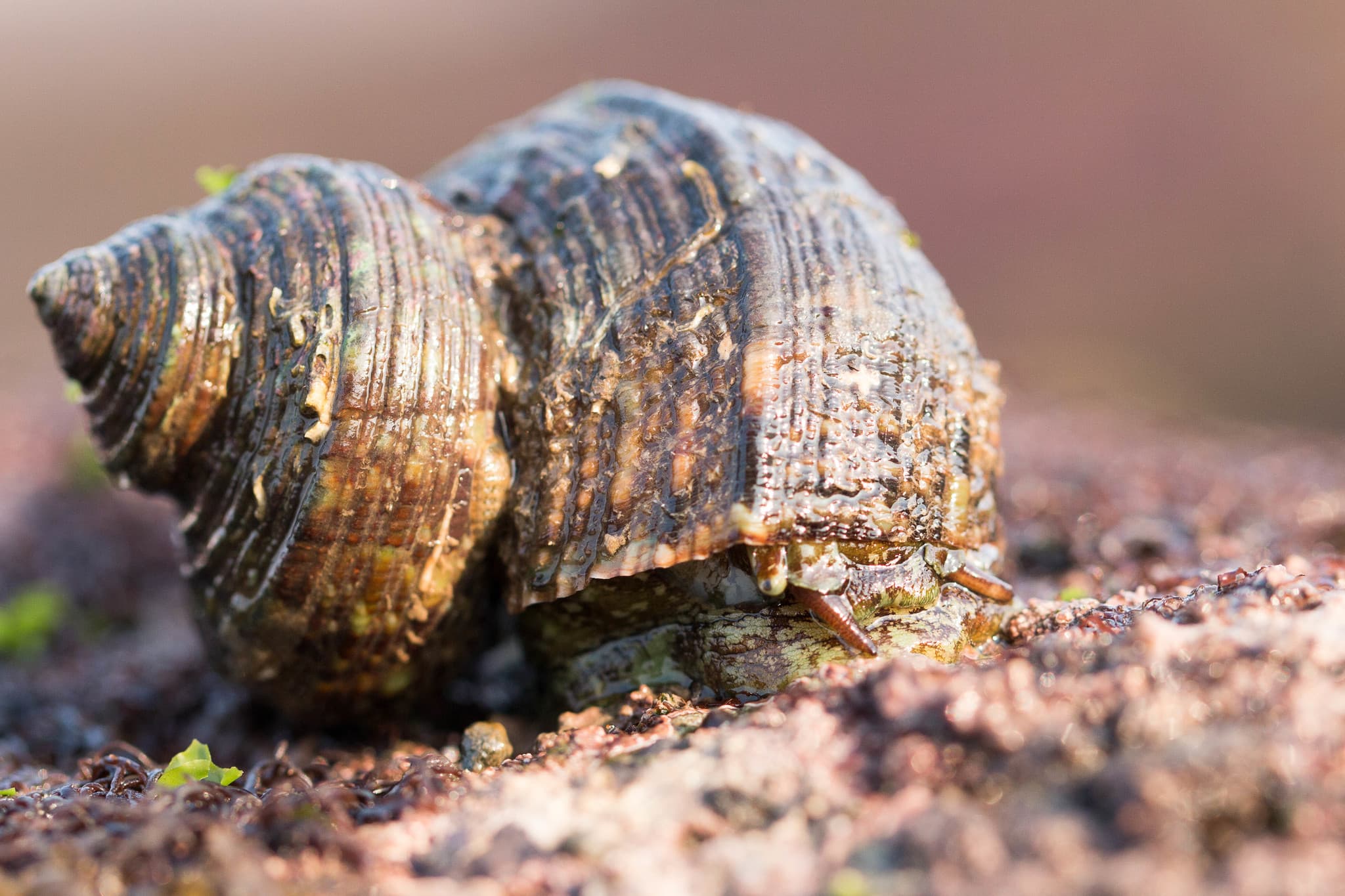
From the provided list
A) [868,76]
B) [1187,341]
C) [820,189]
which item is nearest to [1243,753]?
[820,189]

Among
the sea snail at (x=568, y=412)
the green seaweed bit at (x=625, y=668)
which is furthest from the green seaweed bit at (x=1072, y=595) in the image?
the green seaweed bit at (x=625, y=668)

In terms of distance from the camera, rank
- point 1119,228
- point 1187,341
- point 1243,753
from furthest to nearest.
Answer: point 1119,228
point 1187,341
point 1243,753

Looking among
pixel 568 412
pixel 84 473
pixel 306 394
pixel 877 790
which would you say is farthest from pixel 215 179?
pixel 84 473

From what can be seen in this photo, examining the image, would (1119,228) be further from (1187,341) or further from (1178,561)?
(1178,561)

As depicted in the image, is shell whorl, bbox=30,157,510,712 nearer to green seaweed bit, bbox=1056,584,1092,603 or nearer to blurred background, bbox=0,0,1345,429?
green seaweed bit, bbox=1056,584,1092,603

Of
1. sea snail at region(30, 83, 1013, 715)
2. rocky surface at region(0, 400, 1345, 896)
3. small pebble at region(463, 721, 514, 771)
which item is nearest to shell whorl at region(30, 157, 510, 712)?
sea snail at region(30, 83, 1013, 715)

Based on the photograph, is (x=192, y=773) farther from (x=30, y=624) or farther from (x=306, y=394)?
(x=30, y=624)

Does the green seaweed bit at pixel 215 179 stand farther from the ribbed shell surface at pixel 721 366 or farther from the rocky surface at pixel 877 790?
the rocky surface at pixel 877 790
